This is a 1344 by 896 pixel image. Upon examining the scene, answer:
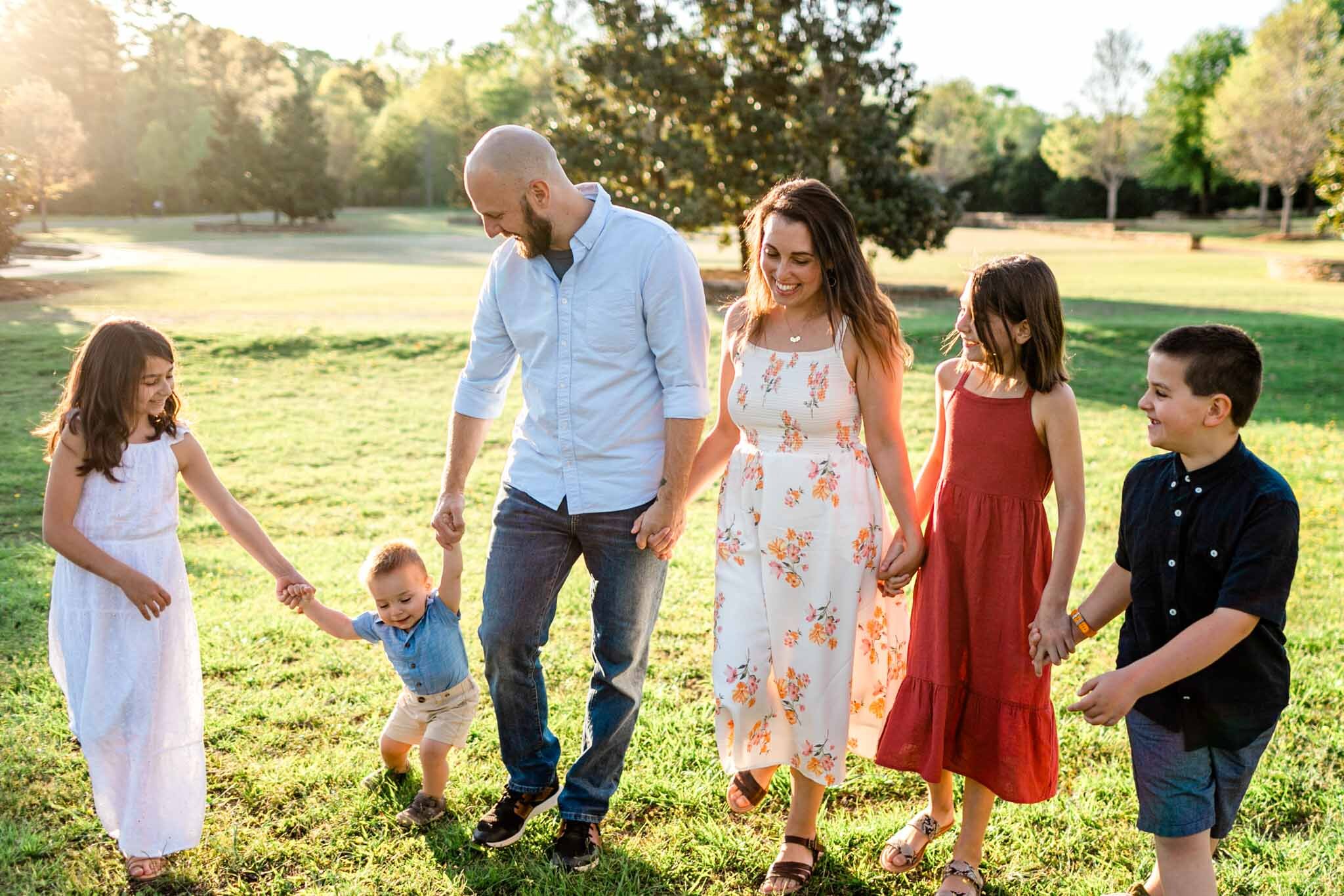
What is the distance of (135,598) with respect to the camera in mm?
3002

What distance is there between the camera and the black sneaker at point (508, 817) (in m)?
3.29

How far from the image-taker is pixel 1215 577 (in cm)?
251

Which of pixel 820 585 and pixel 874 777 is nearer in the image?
pixel 820 585

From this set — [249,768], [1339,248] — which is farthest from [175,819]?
[1339,248]

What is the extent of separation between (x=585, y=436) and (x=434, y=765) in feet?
4.09

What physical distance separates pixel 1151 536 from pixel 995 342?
0.68 meters

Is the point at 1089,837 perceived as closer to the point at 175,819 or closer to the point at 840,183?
the point at 175,819

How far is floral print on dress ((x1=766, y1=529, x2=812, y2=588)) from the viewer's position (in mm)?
3137

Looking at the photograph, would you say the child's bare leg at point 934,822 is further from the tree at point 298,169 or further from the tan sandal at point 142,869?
the tree at point 298,169

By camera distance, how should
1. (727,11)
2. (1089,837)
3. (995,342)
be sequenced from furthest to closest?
(727,11) < (1089,837) < (995,342)

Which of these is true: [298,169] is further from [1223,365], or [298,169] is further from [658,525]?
[1223,365]

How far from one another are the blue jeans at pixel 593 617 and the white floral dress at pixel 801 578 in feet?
0.95

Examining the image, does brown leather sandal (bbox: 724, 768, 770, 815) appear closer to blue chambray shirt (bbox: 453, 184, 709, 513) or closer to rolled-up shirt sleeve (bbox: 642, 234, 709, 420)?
blue chambray shirt (bbox: 453, 184, 709, 513)

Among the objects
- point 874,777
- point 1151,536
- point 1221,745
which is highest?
point 1151,536
